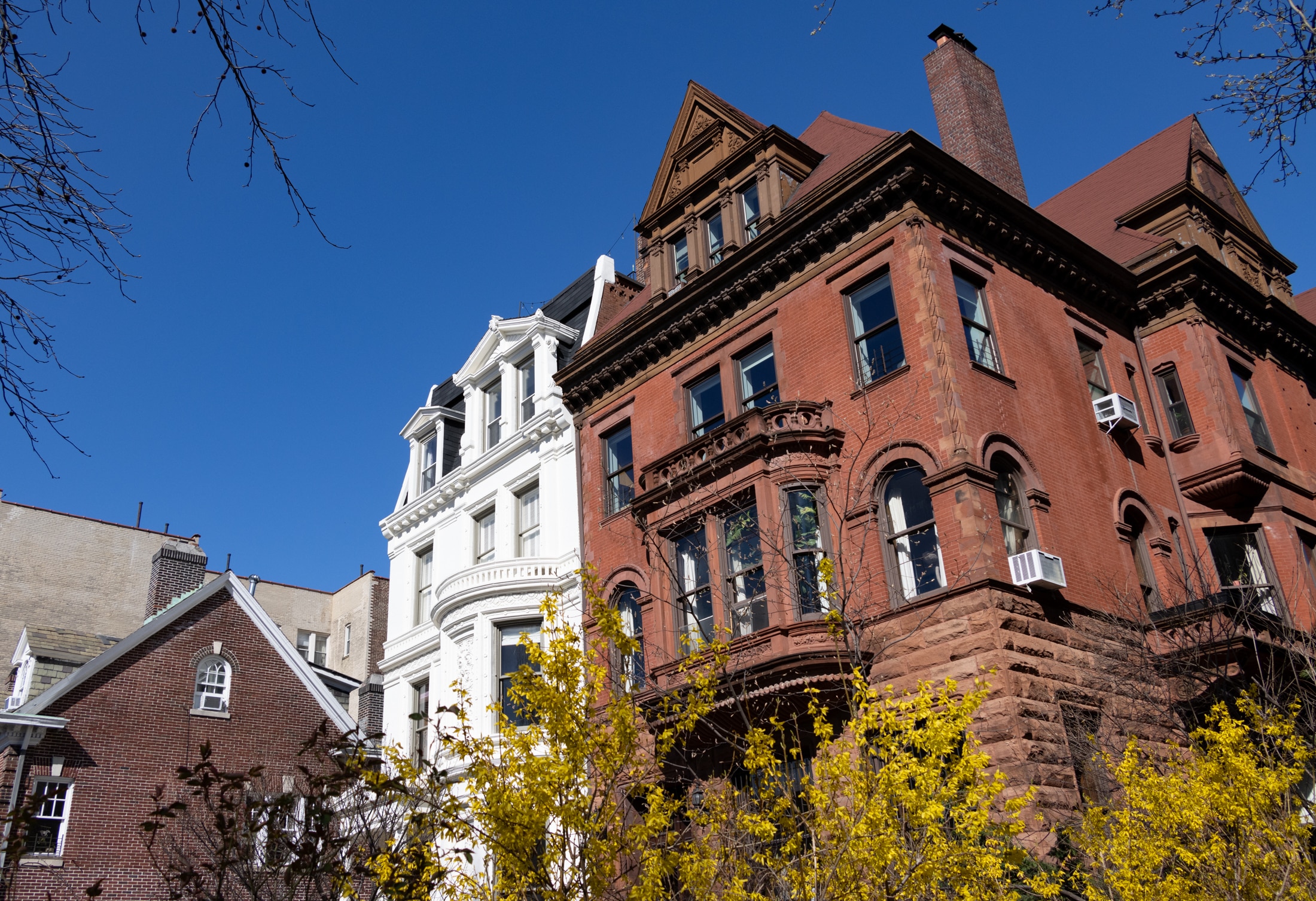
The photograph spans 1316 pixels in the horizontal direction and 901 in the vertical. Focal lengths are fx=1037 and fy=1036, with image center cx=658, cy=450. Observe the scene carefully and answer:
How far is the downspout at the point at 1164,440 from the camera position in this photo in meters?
21.9

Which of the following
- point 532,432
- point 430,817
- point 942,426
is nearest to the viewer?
point 430,817

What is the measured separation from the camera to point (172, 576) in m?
32.3

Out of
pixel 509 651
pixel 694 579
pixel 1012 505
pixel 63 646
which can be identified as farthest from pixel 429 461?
pixel 1012 505

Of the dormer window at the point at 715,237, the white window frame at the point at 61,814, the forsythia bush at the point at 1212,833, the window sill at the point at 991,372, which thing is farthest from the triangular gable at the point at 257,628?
the forsythia bush at the point at 1212,833

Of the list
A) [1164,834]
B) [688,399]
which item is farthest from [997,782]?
[688,399]

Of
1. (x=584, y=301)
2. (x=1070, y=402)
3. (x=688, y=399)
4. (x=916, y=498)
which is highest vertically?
(x=584, y=301)

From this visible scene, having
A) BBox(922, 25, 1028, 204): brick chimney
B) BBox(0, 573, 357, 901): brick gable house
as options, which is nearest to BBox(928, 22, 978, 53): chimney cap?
BBox(922, 25, 1028, 204): brick chimney

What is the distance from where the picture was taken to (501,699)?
966 inches

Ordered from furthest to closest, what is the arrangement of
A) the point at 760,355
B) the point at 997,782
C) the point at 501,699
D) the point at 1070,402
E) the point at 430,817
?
the point at 501,699 → the point at 760,355 → the point at 1070,402 → the point at 430,817 → the point at 997,782

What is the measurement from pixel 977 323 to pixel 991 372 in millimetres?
1325

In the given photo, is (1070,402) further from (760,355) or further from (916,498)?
(760,355)

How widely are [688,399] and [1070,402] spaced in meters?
8.04

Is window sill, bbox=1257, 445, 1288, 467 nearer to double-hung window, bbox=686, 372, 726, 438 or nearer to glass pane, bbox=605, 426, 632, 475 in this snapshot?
double-hung window, bbox=686, 372, 726, 438

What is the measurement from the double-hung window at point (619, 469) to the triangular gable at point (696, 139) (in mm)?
5793
